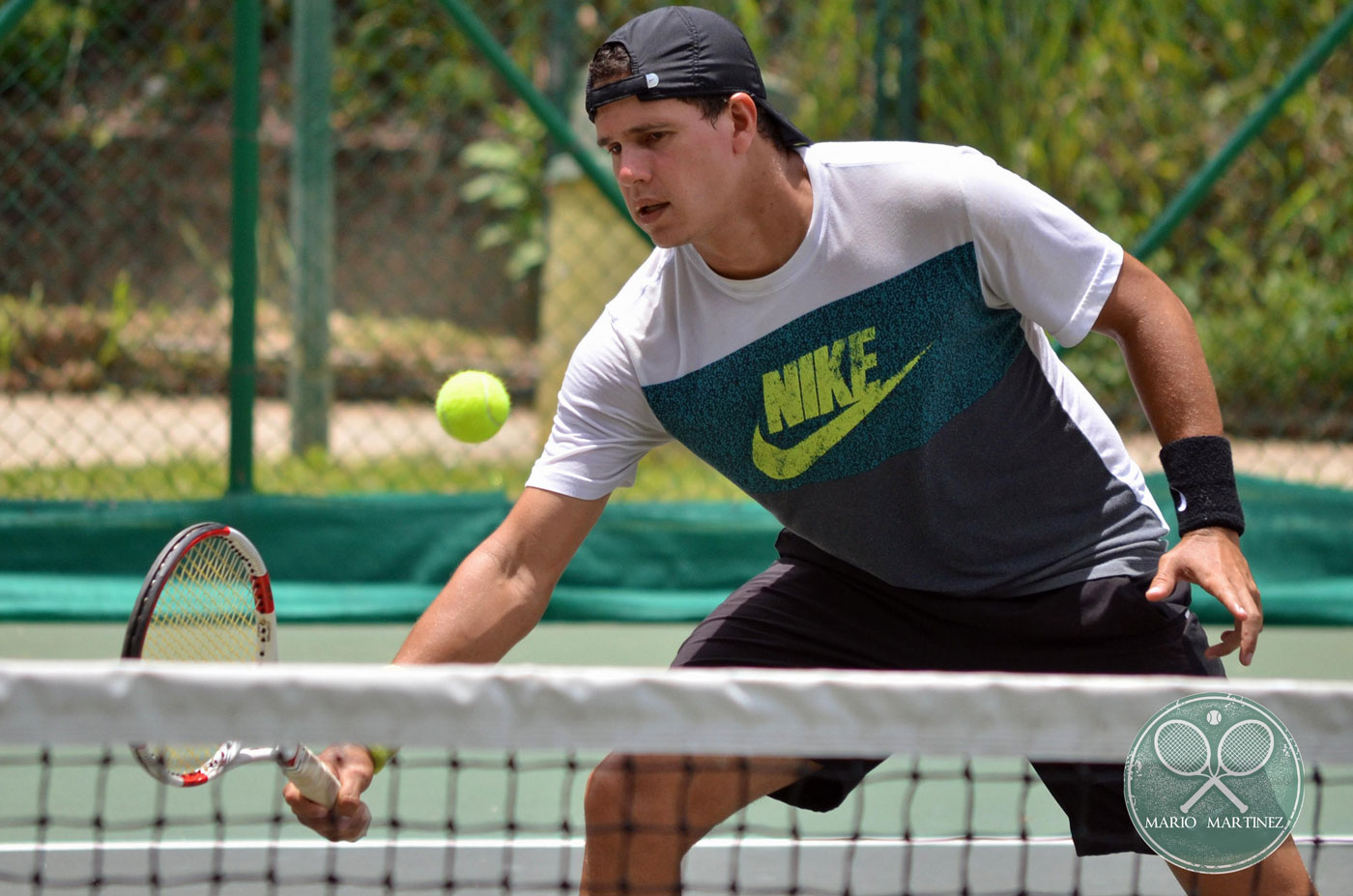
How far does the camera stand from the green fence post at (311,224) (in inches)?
178

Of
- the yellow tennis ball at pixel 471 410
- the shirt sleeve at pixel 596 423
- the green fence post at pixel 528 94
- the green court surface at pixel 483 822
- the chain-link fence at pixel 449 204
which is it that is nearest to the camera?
the shirt sleeve at pixel 596 423

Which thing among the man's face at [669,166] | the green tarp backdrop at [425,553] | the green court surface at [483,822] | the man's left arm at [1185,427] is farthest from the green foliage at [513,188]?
the man's left arm at [1185,427]

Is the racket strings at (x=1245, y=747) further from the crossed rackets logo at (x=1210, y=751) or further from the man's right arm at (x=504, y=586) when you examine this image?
the man's right arm at (x=504, y=586)

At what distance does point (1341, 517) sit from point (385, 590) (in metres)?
2.58

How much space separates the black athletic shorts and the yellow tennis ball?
95 centimetres

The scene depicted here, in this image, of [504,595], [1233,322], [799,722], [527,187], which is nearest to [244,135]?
[504,595]

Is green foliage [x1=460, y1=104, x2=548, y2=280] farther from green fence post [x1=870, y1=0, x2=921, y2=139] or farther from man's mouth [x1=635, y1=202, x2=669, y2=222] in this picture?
man's mouth [x1=635, y1=202, x2=669, y2=222]

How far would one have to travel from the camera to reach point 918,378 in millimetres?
1958

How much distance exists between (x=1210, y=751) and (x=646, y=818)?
0.65 m

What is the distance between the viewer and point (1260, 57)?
693cm

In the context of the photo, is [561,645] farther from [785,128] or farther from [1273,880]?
[1273,880]

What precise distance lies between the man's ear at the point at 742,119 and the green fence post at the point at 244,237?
97.6 inches

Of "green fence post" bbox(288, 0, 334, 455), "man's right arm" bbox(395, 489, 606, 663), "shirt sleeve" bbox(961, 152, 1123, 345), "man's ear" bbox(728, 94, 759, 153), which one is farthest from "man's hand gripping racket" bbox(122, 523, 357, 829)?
"green fence post" bbox(288, 0, 334, 455)

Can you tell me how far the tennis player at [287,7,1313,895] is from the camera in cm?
187
